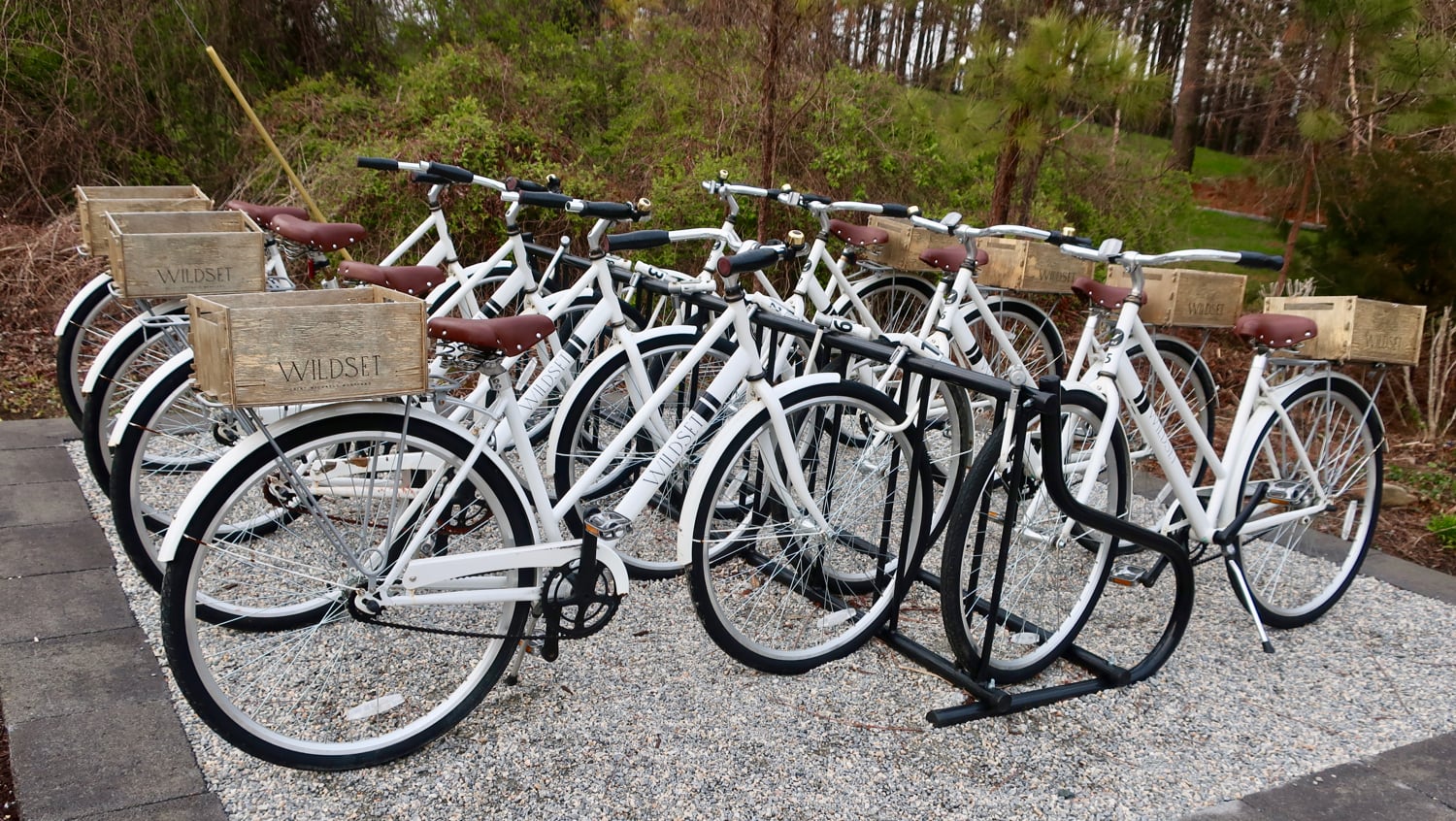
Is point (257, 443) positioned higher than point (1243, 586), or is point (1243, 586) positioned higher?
point (257, 443)

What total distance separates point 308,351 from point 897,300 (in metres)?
3.26

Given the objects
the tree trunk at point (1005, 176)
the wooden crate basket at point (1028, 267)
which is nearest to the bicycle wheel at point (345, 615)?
the wooden crate basket at point (1028, 267)

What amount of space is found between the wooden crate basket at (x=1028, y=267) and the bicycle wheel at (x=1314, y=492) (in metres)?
0.97

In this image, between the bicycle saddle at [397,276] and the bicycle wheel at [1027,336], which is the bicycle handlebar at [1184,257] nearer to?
the bicycle wheel at [1027,336]

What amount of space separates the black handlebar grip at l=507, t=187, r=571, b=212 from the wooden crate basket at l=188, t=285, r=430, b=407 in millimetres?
1145

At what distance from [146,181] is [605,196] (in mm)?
3044

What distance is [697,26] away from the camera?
6.82m

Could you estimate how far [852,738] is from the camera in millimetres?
2510

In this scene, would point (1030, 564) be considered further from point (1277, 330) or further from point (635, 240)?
point (635, 240)

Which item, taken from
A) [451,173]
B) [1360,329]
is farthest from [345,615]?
[1360,329]

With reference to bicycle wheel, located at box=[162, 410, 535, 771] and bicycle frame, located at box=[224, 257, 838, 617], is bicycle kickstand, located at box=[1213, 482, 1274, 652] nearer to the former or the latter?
bicycle frame, located at box=[224, 257, 838, 617]

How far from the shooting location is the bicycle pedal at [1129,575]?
2.90 metres

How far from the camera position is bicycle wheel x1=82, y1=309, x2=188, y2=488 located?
3115mm

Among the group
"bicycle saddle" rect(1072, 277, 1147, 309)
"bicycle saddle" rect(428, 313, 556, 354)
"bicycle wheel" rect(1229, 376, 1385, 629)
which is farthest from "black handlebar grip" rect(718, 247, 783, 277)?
"bicycle wheel" rect(1229, 376, 1385, 629)
